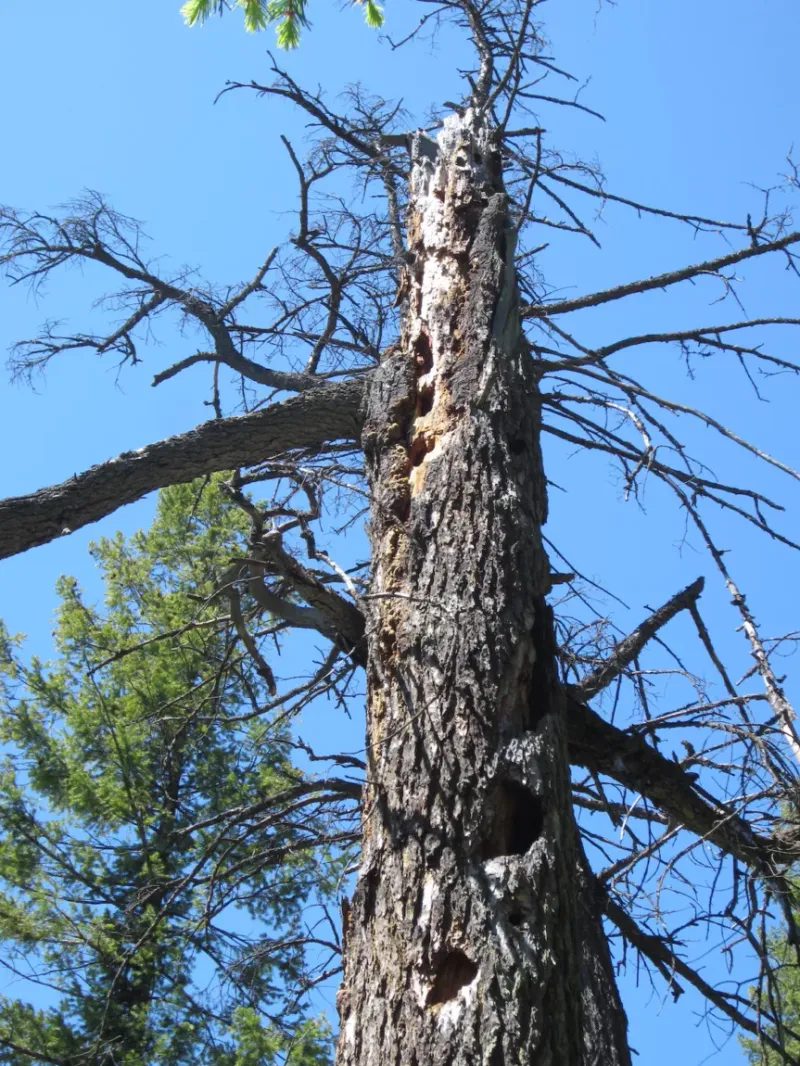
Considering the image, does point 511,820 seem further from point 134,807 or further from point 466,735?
point 134,807

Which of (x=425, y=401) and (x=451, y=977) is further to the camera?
(x=425, y=401)

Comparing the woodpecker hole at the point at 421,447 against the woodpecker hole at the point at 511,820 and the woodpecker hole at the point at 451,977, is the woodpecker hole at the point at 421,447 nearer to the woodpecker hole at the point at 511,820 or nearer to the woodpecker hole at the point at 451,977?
the woodpecker hole at the point at 511,820

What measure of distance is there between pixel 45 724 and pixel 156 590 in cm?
165

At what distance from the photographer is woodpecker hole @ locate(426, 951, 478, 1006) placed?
8.45 ft

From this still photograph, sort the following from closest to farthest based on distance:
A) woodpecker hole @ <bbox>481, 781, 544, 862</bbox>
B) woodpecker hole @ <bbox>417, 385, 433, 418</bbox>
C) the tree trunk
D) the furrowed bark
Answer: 1. the tree trunk
2. woodpecker hole @ <bbox>481, 781, 544, 862</bbox>
3. the furrowed bark
4. woodpecker hole @ <bbox>417, 385, 433, 418</bbox>

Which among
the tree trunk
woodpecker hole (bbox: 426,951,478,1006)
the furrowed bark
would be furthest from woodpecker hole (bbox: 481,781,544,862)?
the furrowed bark

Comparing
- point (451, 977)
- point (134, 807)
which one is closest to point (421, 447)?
point (451, 977)

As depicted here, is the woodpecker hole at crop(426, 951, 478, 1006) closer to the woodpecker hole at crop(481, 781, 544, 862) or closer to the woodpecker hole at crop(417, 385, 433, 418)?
the woodpecker hole at crop(481, 781, 544, 862)

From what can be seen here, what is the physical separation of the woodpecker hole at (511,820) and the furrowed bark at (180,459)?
198cm

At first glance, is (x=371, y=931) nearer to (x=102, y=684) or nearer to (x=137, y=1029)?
(x=137, y=1029)

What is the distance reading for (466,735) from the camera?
2.95 m

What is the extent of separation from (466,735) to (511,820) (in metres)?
0.27

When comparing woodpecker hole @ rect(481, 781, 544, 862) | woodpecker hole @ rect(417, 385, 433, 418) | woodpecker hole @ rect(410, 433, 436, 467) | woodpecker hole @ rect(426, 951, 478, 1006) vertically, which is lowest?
woodpecker hole @ rect(426, 951, 478, 1006)

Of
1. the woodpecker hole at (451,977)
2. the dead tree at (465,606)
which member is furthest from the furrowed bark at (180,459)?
the woodpecker hole at (451,977)
